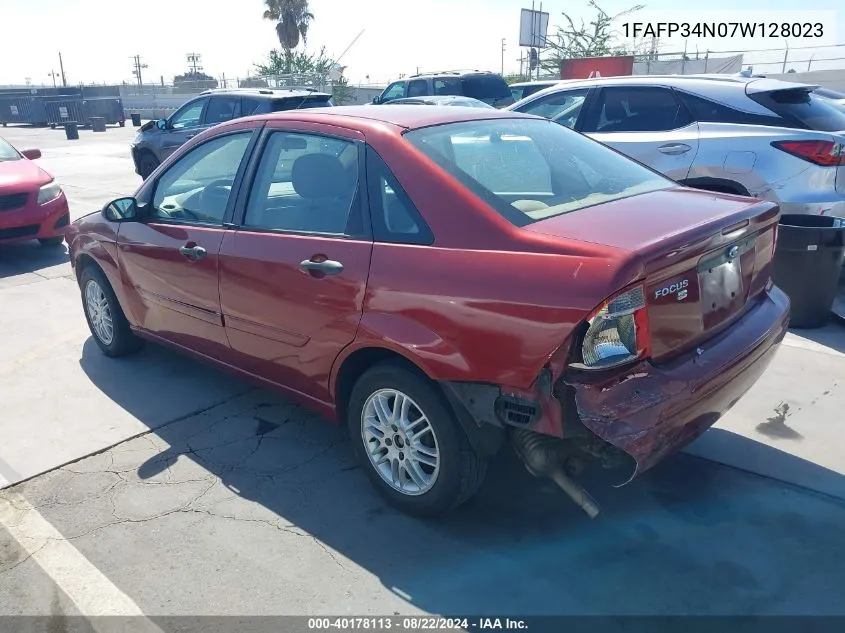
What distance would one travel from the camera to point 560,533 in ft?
10.2

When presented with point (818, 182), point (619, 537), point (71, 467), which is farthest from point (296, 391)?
point (818, 182)

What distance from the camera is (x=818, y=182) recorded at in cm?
556

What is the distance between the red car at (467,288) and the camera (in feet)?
8.41

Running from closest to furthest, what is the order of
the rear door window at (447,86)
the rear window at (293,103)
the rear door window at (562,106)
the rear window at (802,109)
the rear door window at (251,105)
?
the rear window at (802,109) → the rear door window at (562,106) → the rear window at (293,103) → the rear door window at (251,105) → the rear door window at (447,86)

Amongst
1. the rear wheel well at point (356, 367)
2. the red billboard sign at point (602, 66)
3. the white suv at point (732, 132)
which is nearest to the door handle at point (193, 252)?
the rear wheel well at point (356, 367)

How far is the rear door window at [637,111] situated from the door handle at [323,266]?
4468 mm

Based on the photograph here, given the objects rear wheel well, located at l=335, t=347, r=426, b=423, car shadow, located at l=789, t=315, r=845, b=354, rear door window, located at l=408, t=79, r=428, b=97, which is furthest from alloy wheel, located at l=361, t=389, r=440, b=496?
rear door window, located at l=408, t=79, r=428, b=97

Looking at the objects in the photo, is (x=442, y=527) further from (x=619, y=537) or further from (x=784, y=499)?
(x=784, y=499)

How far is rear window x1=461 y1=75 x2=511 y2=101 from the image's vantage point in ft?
54.6

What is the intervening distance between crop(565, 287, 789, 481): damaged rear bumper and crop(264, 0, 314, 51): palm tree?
50602 millimetres

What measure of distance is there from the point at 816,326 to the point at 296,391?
4.09 meters

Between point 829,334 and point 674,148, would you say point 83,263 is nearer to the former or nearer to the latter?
point 674,148

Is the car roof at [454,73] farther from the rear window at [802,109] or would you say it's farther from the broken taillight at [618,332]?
the broken taillight at [618,332]

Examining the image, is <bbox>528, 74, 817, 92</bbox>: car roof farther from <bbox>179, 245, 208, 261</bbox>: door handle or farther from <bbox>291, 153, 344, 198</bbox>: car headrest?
<bbox>179, 245, 208, 261</bbox>: door handle
